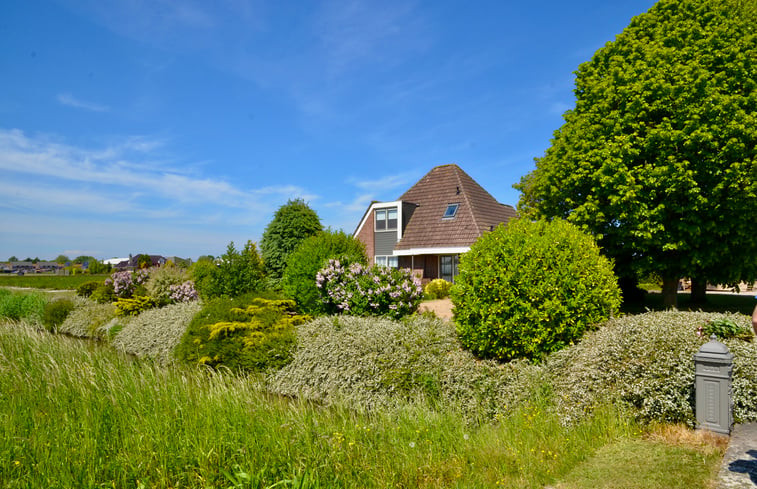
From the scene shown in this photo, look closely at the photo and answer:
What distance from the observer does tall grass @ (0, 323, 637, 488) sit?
16.5 ft

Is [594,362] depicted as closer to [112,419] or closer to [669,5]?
[112,419]

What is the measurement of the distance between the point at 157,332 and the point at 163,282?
525 cm

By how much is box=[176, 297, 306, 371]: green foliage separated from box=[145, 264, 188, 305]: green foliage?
7600 mm

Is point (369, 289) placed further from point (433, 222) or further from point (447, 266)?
point (433, 222)

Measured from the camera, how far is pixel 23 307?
2511cm

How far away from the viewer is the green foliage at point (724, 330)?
21.9 feet

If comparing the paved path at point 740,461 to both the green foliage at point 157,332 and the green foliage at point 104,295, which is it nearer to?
the green foliage at point 157,332

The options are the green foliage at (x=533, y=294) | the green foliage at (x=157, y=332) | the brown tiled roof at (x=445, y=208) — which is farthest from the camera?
the brown tiled roof at (x=445, y=208)

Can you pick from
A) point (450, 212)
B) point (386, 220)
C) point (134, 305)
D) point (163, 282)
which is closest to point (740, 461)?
point (134, 305)

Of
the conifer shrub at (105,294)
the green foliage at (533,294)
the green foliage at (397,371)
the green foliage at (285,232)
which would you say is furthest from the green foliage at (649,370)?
the conifer shrub at (105,294)

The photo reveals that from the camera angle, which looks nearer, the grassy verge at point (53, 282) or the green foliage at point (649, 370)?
the green foliage at point (649, 370)

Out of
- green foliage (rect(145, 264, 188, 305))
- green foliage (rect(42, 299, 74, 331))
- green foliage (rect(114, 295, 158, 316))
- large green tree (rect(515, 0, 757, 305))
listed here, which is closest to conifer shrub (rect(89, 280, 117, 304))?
green foliage (rect(42, 299, 74, 331))

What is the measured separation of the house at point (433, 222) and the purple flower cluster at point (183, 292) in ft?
35.8

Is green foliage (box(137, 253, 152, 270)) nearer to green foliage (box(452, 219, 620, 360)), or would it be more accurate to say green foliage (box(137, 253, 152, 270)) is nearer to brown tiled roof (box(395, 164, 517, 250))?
brown tiled roof (box(395, 164, 517, 250))
